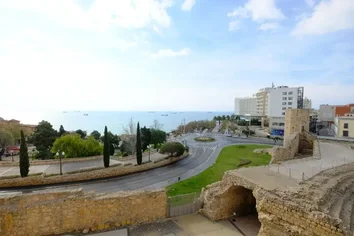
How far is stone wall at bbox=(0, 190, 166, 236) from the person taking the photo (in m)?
9.53

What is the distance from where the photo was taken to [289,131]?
1123 inches

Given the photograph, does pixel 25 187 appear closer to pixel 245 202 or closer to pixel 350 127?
pixel 245 202

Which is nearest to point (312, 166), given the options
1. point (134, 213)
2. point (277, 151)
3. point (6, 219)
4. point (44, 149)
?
point (277, 151)

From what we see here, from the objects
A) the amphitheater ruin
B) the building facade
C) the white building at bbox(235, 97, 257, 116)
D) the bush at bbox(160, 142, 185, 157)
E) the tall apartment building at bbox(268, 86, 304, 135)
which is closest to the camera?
the amphitheater ruin

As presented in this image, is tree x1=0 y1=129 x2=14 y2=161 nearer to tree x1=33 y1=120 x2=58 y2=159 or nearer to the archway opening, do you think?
tree x1=33 y1=120 x2=58 y2=159

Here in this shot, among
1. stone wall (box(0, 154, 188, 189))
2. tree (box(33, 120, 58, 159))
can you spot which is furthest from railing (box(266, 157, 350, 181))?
tree (box(33, 120, 58, 159))

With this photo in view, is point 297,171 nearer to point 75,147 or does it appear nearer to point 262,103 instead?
point 75,147

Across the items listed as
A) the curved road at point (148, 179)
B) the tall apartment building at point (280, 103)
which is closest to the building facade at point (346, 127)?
the tall apartment building at point (280, 103)

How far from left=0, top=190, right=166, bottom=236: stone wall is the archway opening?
4189mm

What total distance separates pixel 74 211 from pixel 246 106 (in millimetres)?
109823

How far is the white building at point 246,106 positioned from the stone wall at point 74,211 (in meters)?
93.7

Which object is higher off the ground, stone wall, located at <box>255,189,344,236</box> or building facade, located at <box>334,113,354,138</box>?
building facade, located at <box>334,113,354,138</box>

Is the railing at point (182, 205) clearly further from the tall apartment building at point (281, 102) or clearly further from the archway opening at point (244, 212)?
the tall apartment building at point (281, 102)

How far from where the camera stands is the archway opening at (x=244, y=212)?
11375 mm
